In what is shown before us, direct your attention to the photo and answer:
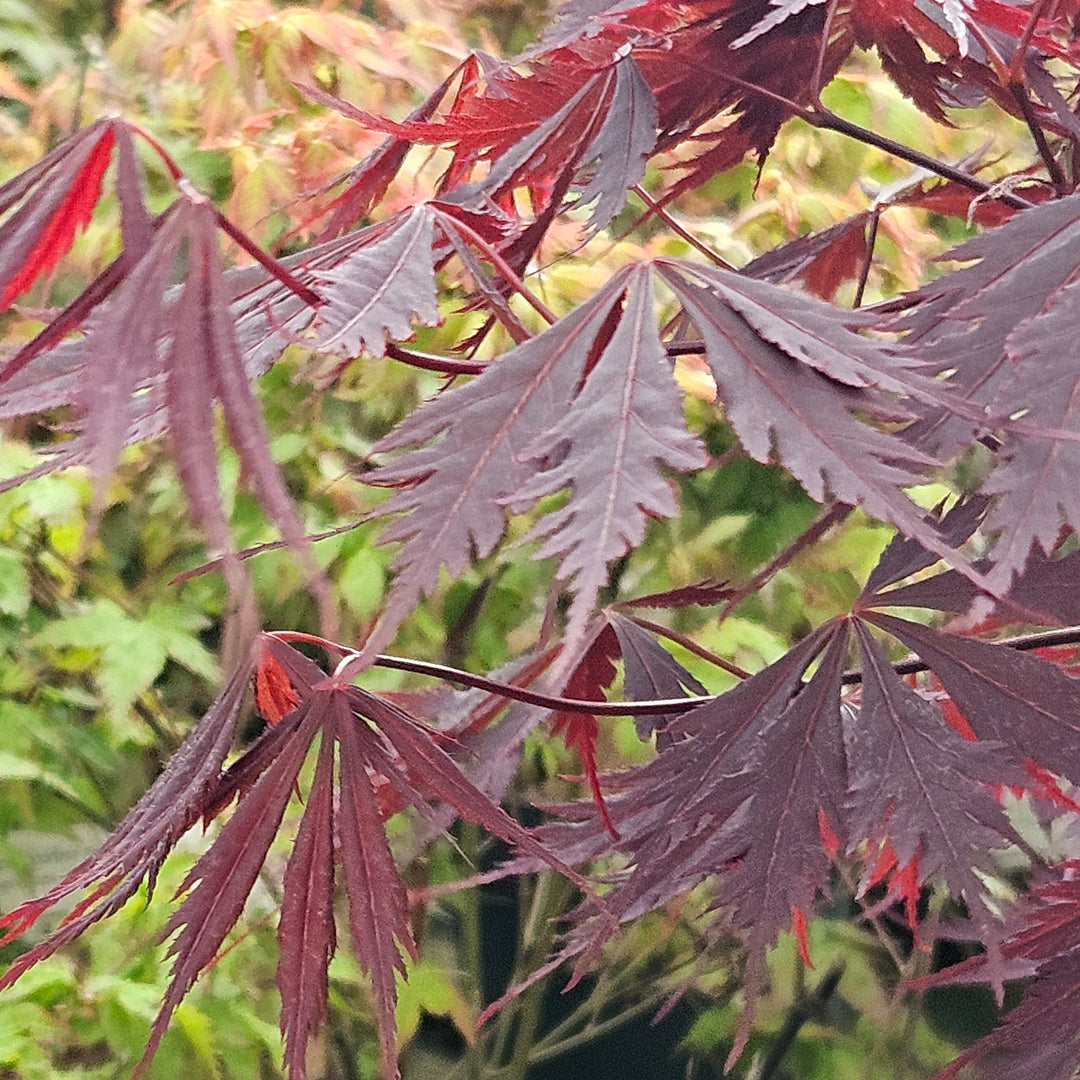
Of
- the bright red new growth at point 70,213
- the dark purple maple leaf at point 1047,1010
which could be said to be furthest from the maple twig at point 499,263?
the dark purple maple leaf at point 1047,1010

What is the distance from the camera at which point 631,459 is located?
0.26 meters

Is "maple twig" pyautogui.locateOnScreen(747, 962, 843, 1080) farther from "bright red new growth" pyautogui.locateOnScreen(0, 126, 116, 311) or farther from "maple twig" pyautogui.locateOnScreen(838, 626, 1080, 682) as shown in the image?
"bright red new growth" pyautogui.locateOnScreen(0, 126, 116, 311)

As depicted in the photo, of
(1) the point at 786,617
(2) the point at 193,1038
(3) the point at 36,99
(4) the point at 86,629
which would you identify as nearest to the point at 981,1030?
(1) the point at 786,617

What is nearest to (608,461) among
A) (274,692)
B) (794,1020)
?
(274,692)

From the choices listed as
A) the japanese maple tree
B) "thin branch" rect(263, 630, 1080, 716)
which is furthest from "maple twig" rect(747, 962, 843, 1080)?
"thin branch" rect(263, 630, 1080, 716)

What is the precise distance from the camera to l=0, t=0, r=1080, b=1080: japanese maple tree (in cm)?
25

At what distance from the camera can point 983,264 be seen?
0.97 feet

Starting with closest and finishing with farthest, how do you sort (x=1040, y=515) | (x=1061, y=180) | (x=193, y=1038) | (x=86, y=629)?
(x=1040, y=515)
(x=1061, y=180)
(x=193, y=1038)
(x=86, y=629)

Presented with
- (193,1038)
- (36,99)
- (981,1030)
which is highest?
(36,99)

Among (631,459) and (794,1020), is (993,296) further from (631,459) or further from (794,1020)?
(794,1020)

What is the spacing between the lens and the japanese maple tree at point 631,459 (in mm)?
249

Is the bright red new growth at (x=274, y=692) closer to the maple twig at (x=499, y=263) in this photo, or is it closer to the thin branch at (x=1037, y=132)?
the maple twig at (x=499, y=263)

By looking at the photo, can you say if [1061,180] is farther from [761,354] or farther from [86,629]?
[86,629]

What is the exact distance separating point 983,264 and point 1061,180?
10 cm
